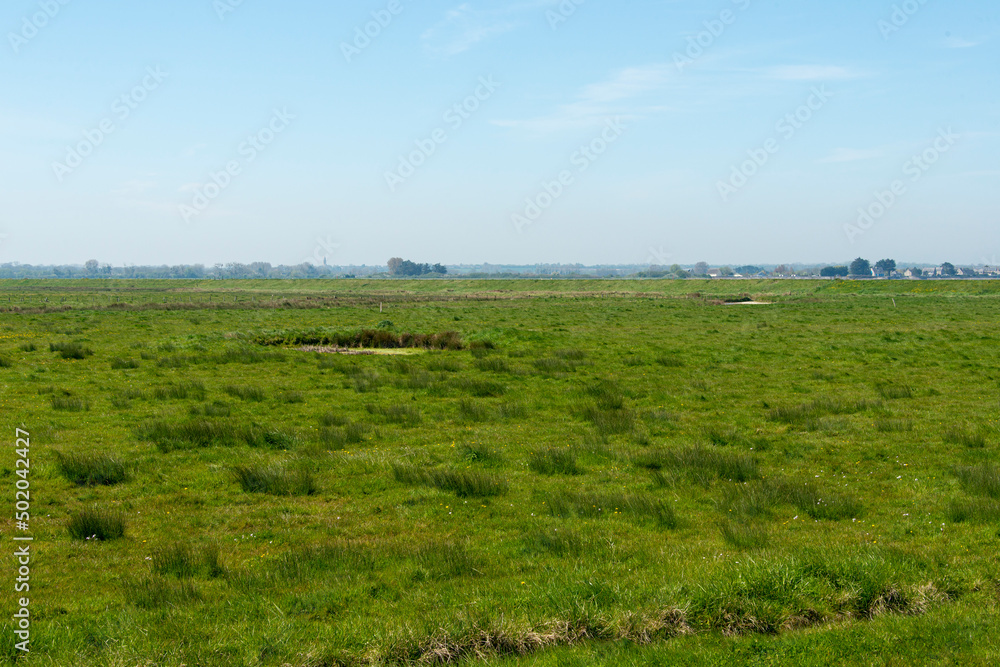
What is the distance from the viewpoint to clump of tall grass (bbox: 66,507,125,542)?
8.97 m

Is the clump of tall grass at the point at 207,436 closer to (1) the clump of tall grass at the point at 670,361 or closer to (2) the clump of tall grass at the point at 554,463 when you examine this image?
(2) the clump of tall grass at the point at 554,463

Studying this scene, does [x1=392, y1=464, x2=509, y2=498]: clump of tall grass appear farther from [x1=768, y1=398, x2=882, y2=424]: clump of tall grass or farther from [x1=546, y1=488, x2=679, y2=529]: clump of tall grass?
[x1=768, y1=398, x2=882, y2=424]: clump of tall grass

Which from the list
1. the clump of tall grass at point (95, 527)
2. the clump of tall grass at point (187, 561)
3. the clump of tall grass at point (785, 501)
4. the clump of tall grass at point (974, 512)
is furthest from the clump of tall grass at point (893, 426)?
the clump of tall grass at point (95, 527)

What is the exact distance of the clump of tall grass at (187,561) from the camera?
25.7 ft

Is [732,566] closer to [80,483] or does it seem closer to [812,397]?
[80,483]

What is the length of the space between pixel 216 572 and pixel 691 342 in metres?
28.8

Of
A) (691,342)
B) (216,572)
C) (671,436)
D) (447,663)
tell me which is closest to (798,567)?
(447,663)

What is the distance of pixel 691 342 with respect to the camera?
33781 mm

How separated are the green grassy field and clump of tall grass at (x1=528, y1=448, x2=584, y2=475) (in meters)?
0.05

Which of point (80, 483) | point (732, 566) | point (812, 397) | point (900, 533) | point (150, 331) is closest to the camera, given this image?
point (732, 566)

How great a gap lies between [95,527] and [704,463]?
9.30 metres

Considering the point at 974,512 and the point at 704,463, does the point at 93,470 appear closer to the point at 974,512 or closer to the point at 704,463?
the point at 704,463

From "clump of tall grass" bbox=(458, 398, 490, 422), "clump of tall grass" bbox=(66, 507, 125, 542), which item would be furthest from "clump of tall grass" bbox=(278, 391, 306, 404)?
"clump of tall grass" bbox=(66, 507, 125, 542)

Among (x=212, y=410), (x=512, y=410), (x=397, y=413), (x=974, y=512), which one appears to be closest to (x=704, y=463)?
(x=974, y=512)
